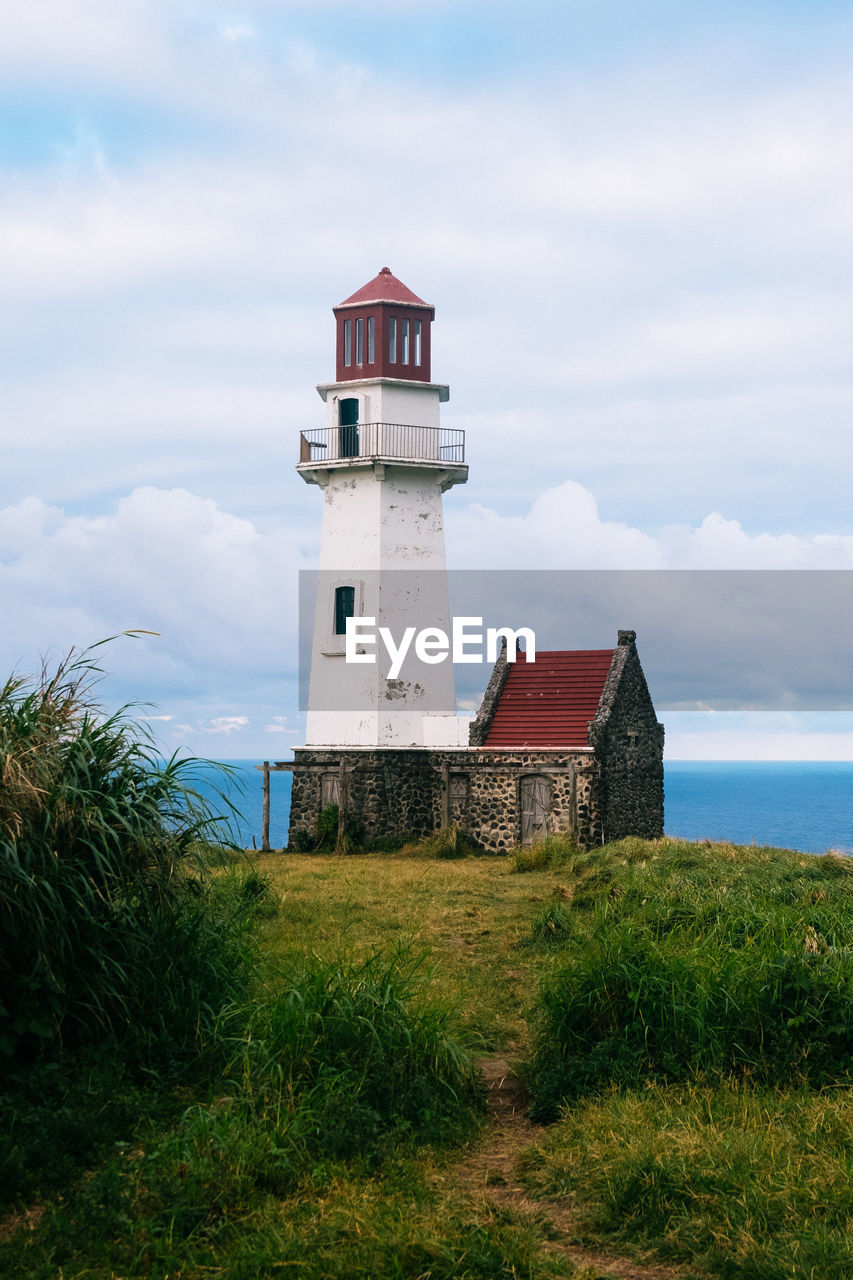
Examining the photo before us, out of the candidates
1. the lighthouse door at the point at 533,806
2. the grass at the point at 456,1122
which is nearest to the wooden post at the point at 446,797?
the lighthouse door at the point at 533,806

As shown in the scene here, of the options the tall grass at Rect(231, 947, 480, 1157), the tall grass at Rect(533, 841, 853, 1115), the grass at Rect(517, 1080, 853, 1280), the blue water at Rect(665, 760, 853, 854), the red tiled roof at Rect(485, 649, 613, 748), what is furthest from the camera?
the blue water at Rect(665, 760, 853, 854)

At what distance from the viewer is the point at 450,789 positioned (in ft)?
92.8

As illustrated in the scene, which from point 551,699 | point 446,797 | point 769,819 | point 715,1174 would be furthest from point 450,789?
point 769,819

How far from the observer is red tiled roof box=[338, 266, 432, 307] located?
96.3 feet

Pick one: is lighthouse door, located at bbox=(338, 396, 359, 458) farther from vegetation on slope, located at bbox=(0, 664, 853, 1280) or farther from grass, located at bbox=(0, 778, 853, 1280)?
vegetation on slope, located at bbox=(0, 664, 853, 1280)

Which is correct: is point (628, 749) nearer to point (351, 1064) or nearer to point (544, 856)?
point (544, 856)

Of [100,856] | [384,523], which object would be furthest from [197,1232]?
[384,523]

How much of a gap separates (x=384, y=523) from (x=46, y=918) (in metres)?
21.3

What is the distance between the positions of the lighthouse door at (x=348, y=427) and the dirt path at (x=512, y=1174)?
2125 centimetres

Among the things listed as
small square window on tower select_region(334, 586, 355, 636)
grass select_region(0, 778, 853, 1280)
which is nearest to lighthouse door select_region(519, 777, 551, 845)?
small square window on tower select_region(334, 586, 355, 636)

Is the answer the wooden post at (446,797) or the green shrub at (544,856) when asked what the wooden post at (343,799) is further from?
the green shrub at (544,856)

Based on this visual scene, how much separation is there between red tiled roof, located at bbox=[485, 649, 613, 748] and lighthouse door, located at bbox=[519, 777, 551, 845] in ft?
2.90

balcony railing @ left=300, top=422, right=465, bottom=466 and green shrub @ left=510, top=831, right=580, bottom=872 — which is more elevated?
balcony railing @ left=300, top=422, right=465, bottom=466

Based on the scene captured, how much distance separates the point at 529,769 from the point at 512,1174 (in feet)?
63.6
